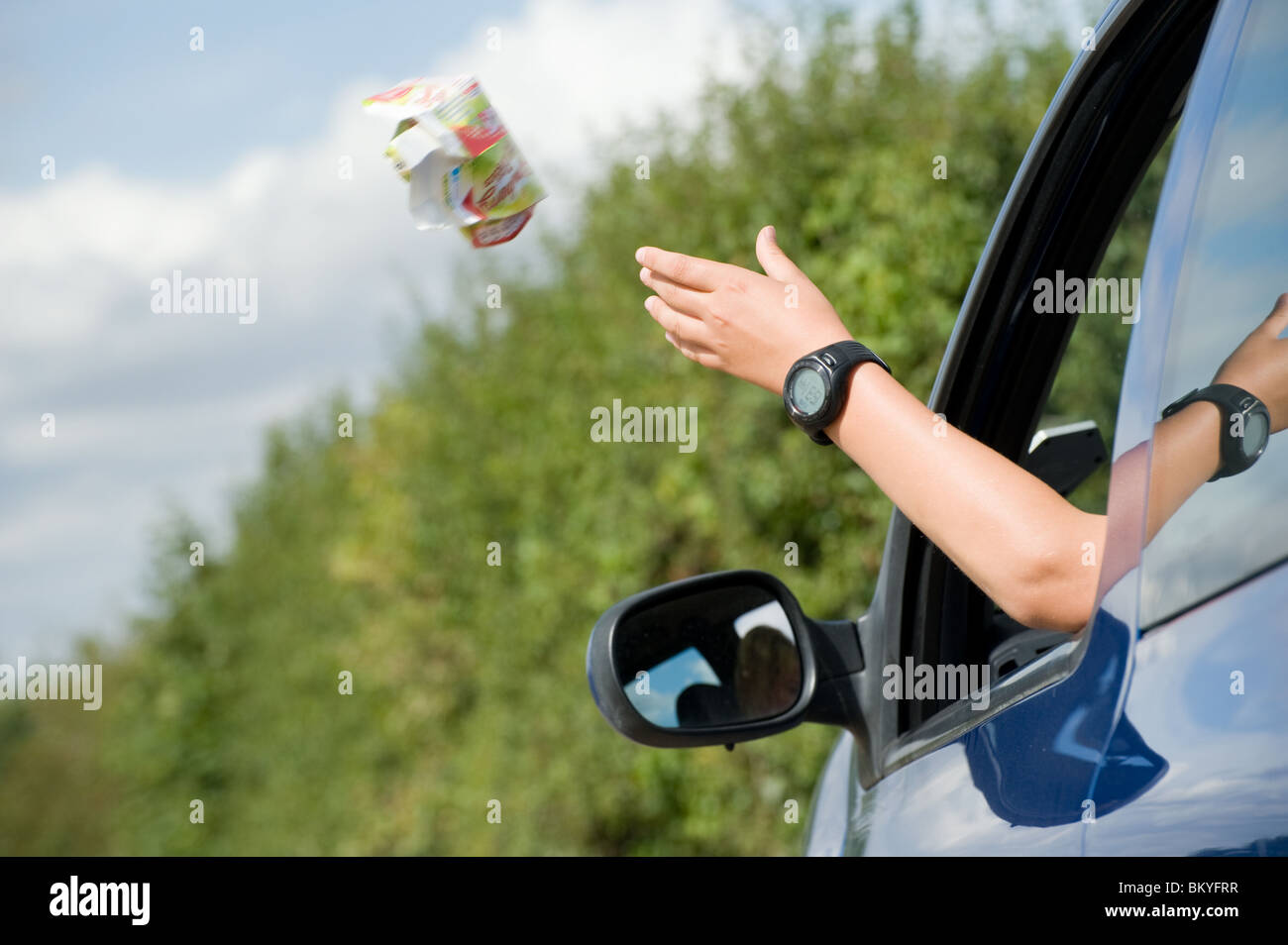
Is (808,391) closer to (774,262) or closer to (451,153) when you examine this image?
(774,262)

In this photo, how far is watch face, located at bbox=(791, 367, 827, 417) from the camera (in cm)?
134

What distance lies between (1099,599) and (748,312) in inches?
22.1

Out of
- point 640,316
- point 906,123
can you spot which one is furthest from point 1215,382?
point 640,316

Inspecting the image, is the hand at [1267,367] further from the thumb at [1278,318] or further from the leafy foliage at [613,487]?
the leafy foliage at [613,487]

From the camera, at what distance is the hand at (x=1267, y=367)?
992 mm

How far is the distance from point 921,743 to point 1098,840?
0.56 m

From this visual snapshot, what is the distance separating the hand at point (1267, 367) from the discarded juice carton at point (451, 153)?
116 cm

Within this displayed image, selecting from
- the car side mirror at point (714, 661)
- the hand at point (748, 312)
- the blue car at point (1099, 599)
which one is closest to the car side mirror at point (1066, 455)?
the blue car at point (1099, 599)

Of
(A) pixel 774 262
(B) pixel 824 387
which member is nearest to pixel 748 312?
(A) pixel 774 262

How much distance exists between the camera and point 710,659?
6.17 feet
